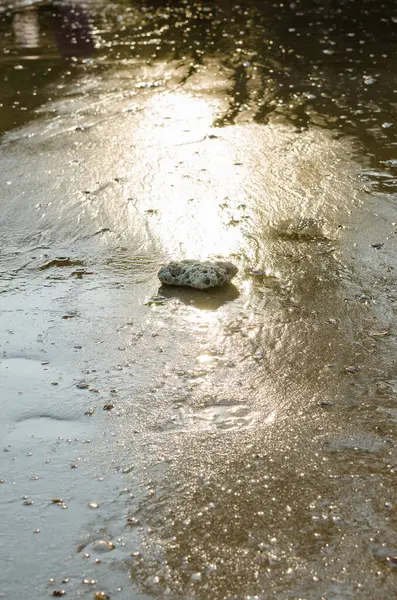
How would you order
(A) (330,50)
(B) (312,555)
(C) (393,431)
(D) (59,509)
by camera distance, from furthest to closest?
(A) (330,50) < (C) (393,431) < (D) (59,509) < (B) (312,555)

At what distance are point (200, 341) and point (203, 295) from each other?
20.3 inches

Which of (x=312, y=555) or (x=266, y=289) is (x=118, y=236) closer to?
(x=266, y=289)

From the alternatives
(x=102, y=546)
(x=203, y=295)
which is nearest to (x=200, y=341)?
(x=203, y=295)

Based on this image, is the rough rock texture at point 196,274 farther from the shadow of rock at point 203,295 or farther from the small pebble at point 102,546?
the small pebble at point 102,546

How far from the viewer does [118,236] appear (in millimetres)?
5293

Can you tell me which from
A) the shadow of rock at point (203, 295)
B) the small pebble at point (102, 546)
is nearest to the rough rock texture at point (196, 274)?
the shadow of rock at point (203, 295)

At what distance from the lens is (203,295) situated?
454 cm

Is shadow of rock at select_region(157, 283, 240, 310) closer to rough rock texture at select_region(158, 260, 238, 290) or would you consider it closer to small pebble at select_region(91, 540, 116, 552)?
rough rock texture at select_region(158, 260, 238, 290)

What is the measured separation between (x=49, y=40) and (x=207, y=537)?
9.21m

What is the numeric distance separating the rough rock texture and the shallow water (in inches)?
2.9

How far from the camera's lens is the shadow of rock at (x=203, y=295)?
14.6ft

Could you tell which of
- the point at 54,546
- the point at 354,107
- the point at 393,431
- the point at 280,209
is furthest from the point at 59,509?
the point at 354,107

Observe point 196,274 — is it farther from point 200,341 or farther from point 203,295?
point 200,341

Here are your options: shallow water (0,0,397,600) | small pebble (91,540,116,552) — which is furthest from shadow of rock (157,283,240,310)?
small pebble (91,540,116,552)
